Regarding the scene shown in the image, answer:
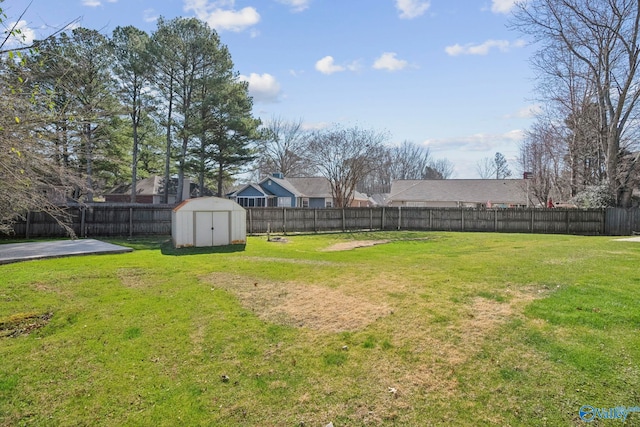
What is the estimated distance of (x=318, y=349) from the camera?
4.09m

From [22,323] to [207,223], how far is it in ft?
27.8

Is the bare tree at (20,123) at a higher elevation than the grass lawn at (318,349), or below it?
higher

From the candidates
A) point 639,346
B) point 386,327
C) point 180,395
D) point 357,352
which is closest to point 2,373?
point 180,395

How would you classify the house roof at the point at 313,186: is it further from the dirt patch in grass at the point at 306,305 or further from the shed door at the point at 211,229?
the dirt patch in grass at the point at 306,305

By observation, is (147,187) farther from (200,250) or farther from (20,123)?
(20,123)

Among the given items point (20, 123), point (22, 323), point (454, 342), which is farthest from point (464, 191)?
point (20, 123)

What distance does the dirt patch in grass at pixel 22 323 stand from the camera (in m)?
4.52

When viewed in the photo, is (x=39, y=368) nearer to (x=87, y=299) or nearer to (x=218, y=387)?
(x=218, y=387)

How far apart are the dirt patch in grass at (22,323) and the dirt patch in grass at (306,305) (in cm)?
262

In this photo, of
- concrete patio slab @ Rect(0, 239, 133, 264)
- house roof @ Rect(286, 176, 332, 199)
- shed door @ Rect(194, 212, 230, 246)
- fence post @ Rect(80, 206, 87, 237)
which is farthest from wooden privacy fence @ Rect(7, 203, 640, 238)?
house roof @ Rect(286, 176, 332, 199)

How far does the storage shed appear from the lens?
41.7ft

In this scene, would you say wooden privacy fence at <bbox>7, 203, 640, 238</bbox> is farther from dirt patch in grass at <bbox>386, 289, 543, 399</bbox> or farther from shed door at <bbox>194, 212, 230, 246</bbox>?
dirt patch in grass at <bbox>386, 289, 543, 399</bbox>

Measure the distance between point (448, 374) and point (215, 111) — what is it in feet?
79.6

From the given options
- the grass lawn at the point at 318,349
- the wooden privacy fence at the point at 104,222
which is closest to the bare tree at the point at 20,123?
the grass lawn at the point at 318,349
